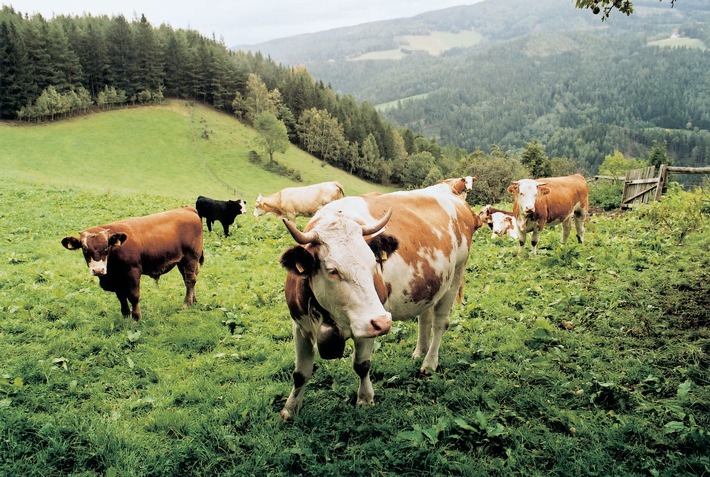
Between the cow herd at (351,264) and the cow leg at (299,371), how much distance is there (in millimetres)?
11

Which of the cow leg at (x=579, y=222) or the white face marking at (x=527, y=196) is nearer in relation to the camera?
the white face marking at (x=527, y=196)

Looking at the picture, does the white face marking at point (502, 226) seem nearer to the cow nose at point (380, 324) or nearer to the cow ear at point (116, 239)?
the cow ear at point (116, 239)

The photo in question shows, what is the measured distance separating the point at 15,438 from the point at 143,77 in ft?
305

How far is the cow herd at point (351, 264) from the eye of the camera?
3758 mm

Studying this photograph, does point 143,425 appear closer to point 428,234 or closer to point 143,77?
point 428,234

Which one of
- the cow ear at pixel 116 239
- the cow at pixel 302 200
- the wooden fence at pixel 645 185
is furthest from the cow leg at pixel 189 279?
the wooden fence at pixel 645 185

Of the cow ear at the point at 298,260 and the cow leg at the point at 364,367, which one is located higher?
the cow ear at the point at 298,260

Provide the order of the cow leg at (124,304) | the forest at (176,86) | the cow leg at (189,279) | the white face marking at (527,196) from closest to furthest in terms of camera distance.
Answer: the cow leg at (124,304), the cow leg at (189,279), the white face marking at (527,196), the forest at (176,86)

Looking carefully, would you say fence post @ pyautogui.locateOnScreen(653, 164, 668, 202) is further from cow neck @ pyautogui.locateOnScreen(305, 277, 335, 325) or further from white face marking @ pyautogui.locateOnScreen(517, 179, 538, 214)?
cow neck @ pyautogui.locateOnScreen(305, 277, 335, 325)

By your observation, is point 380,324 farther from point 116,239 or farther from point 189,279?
point 189,279

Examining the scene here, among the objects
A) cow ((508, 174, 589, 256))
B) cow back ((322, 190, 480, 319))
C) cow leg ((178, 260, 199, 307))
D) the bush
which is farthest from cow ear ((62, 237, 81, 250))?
the bush

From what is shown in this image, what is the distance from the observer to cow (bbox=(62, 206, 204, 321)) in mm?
6906

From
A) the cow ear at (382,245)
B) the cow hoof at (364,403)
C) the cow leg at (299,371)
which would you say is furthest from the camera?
the cow hoof at (364,403)

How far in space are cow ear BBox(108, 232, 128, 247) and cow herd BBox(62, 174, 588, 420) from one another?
17 millimetres
